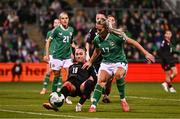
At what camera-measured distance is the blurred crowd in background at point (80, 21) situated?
1564 inches

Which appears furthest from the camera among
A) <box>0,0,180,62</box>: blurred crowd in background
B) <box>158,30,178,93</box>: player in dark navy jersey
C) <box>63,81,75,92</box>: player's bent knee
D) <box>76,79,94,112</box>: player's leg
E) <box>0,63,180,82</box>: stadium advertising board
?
<box>0,0,180,62</box>: blurred crowd in background

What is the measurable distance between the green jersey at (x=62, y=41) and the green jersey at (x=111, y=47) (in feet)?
12.4

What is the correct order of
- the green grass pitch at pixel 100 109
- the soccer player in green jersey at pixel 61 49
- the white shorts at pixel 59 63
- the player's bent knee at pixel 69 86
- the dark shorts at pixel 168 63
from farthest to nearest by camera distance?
1. the dark shorts at pixel 168 63
2. the white shorts at pixel 59 63
3. the soccer player in green jersey at pixel 61 49
4. the player's bent knee at pixel 69 86
5. the green grass pitch at pixel 100 109

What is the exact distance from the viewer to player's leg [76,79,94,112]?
17703 mm

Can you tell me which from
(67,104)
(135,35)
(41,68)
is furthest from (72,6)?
(67,104)

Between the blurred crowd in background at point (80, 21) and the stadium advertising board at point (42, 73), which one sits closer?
the stadium advertising board at point (42, 73)

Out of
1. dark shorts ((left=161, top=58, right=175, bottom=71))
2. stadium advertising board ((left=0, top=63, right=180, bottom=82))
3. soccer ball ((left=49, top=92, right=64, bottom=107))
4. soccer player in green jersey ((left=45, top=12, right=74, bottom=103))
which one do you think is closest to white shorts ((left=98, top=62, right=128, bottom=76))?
soccer ball ((left=49, top=92, right=64, bottom=107))

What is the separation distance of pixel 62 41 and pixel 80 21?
2190 cm

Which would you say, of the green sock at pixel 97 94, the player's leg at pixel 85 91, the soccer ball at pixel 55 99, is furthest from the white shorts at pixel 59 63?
the soccer ball at pixel 55 99

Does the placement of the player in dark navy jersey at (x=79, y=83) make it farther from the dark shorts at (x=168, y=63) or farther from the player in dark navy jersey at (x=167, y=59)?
the dark shorts at (x=168, y=63)

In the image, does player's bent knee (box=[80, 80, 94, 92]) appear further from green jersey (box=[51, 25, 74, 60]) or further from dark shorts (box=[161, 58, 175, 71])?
dark shorts (box=[161, 58, 175, 71])

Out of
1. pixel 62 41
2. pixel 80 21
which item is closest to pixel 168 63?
pixel 62 41

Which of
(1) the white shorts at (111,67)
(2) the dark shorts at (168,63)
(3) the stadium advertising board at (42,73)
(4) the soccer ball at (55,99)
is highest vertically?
(1) the white shorts at (111,67)

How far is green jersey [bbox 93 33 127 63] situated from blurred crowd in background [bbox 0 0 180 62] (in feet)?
70.5
